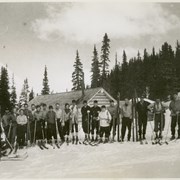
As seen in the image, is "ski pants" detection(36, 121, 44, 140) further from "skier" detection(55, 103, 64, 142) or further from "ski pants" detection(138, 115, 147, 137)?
"ski pants" detection(138, 115, 147, 137)

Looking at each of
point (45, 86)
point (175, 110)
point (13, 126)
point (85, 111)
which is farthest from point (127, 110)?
point (13, 126)

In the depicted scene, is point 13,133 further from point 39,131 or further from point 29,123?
point 39,131

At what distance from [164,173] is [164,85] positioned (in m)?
3.26

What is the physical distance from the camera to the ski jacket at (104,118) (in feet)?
34.3

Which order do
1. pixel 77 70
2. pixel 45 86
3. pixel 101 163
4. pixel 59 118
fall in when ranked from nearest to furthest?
pixel 101 163 < pixel 77 70 < pixel 45 86 < pixel 59 118

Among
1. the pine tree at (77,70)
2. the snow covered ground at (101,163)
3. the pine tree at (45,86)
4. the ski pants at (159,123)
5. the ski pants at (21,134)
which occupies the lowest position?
the snow covered ground at (101,163)

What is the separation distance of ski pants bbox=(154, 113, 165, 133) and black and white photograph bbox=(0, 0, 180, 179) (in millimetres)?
23

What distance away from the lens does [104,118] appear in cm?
1046

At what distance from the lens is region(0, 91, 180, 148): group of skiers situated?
10289 mm

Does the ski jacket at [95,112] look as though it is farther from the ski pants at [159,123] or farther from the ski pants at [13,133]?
the ski pants at [13,133]

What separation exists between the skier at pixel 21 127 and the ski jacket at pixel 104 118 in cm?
172

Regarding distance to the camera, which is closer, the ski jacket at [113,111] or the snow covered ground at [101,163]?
the snow covered ground at [101,163]

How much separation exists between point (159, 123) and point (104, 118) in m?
1.26

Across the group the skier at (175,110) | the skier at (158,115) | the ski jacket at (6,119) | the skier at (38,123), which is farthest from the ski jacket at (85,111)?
the skier at (175,110)
